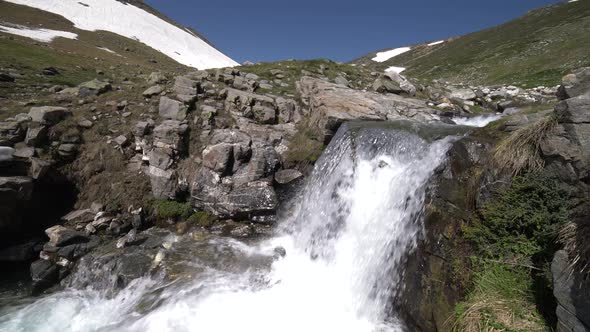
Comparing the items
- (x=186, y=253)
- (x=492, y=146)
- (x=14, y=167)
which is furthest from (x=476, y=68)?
(x=14, y=167)

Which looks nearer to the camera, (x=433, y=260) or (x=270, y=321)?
(x=433, y=260)

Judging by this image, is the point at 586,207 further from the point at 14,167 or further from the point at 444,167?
the point at 14,167

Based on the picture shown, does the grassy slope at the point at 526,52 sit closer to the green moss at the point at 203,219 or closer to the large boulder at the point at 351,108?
the large boulder at the point at 351,108

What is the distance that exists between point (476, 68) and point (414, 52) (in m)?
57.0

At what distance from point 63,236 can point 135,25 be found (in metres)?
83.7

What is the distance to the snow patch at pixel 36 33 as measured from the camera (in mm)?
46209

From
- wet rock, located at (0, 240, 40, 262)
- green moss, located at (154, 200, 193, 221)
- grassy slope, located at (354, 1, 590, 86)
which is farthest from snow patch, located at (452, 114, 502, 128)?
wet rock, located at (0, 240, 40, 262)

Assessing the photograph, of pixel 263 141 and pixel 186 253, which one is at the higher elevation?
pixel 263 141

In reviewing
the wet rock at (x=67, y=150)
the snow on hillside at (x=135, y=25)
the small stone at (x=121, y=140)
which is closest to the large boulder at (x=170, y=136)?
the small stone at (x=121, y=140)

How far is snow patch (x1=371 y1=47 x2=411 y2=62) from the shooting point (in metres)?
116

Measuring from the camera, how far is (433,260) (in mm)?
7098

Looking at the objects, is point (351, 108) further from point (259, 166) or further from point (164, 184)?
point (164, 184)

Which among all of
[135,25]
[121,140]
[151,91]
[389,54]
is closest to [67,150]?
[121,140]

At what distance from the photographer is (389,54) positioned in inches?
4712
